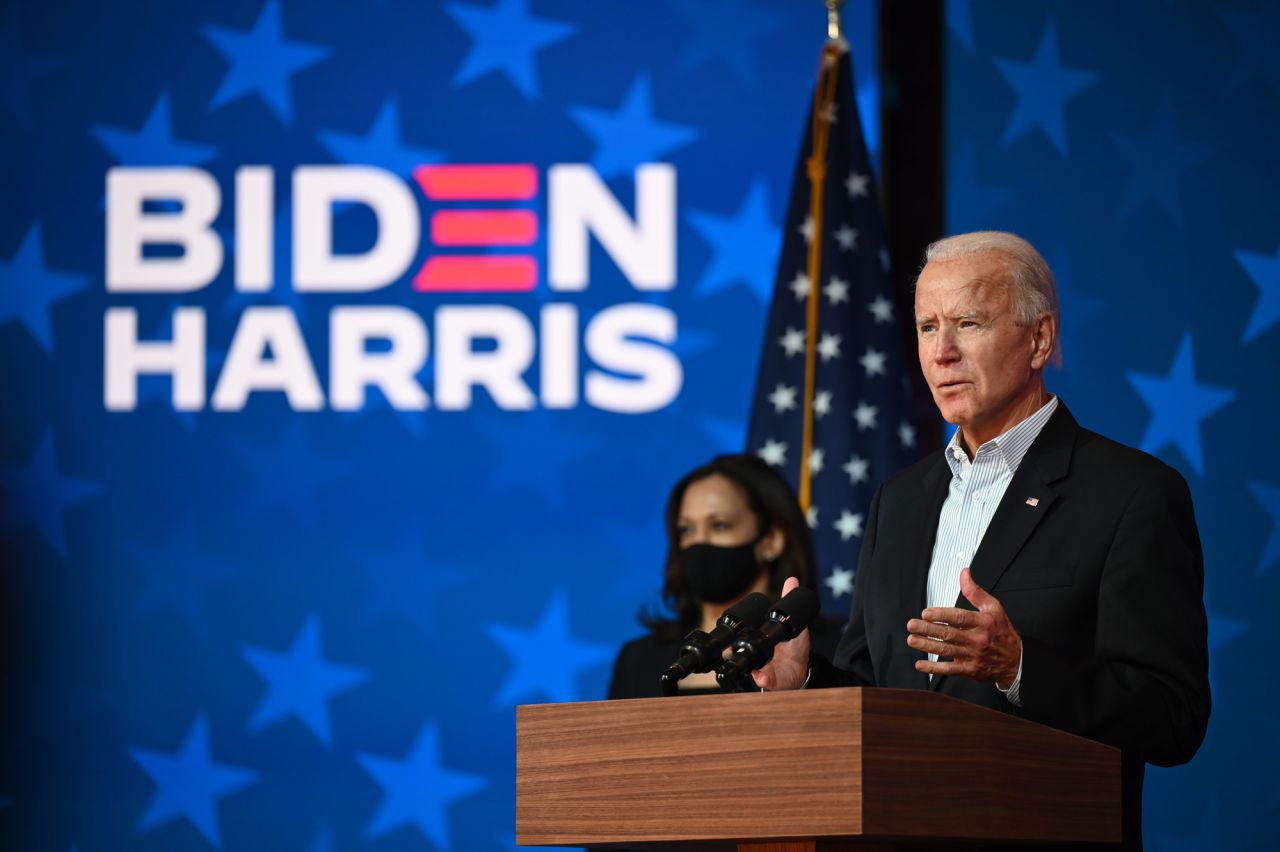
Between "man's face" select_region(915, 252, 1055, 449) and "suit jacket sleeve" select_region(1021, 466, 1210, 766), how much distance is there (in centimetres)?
25

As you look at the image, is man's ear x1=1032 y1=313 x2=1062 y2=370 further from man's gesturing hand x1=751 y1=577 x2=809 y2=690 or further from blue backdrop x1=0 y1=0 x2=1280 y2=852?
A: blue backdrop x1=0 y1=0 x2=1280 y2=852

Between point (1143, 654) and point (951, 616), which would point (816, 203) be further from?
point (951, 616)

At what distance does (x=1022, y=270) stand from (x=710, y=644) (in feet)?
2.74

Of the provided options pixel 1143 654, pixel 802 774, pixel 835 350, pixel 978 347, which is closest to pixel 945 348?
pixel 978 347

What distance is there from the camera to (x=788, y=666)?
7.00 feet

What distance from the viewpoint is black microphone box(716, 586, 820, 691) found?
1901mm

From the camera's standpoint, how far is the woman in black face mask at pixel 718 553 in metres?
4.10

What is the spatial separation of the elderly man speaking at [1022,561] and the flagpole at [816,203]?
205cm

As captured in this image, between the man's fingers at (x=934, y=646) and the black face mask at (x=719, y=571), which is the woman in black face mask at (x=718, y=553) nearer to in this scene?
the black face mask at (x=719, y=571)

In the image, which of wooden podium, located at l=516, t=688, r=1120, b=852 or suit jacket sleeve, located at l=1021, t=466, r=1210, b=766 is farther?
suit jacket sleeve, located at l=1021, t=466, r=1210, b=766

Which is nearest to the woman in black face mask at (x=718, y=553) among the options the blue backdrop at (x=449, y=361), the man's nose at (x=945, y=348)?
the blue backdrop at (x=449, y=361)

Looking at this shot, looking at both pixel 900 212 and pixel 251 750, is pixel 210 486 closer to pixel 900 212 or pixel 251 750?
pixel 251 750

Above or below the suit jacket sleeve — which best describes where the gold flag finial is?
above

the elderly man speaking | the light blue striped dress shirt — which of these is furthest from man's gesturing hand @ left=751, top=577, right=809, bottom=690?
the light blue striped dress shirt
